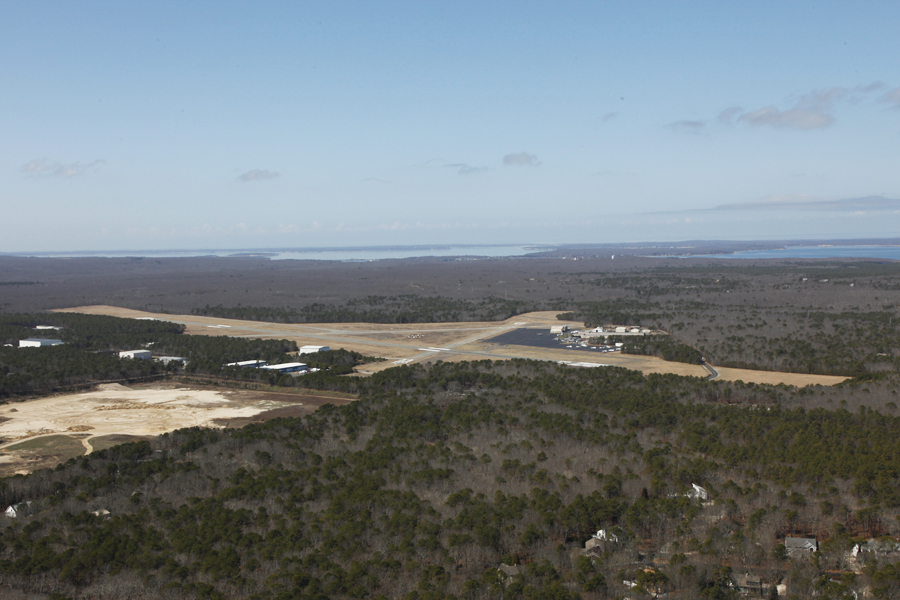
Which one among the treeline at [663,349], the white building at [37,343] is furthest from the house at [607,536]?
the white building at [37,343]

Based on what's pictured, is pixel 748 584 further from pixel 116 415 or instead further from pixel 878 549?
pixel 116 415

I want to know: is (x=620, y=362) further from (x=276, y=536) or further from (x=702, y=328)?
(x=276, y=536)

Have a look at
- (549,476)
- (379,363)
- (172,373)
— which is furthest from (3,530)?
(379,363)

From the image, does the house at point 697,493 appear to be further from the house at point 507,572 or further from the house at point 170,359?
the house at point 170,359

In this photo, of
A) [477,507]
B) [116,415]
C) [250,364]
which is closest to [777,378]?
[477,507]

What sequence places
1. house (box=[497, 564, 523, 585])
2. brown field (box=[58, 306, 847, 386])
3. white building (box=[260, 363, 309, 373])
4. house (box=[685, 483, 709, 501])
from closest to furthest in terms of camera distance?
house (box=[497, 564, 523, 585]), house (box=[685, 483, 709, 501]), brown field (box=[58, 306, 847, 386]), white building (box=[260, 363, 309, 373])

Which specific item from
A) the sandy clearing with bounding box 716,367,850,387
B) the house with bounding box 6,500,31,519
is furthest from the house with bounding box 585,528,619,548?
the sandy clearing with bounding box 716,367,850,387

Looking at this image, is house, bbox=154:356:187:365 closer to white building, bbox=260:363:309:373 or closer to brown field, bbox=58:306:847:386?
white building, bbox=260:363:309:373
